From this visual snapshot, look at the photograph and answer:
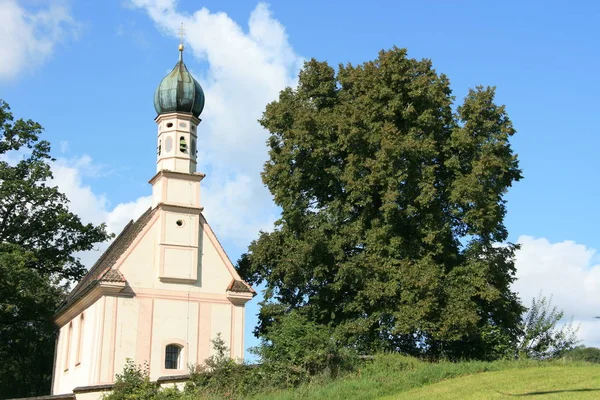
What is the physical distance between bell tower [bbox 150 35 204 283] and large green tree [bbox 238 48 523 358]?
10.7 feet

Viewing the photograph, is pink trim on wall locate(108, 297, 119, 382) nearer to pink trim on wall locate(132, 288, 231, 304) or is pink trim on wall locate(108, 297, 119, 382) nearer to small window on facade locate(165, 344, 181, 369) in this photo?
pink trim on wall locate(132, 288, 231, 304)

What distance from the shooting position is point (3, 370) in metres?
53.2

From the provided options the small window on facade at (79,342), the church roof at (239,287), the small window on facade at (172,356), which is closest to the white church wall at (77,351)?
the small window on facade at (79,342)

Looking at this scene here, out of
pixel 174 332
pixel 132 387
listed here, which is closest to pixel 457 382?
pixel 132 387

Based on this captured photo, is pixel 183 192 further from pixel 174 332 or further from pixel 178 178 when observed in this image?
pixel 174 332

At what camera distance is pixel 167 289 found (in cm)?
3359

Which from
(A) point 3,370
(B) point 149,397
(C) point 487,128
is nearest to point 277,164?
(C) point 487,128

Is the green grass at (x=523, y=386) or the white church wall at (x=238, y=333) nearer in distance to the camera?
the green grass at (x=523, y=386)

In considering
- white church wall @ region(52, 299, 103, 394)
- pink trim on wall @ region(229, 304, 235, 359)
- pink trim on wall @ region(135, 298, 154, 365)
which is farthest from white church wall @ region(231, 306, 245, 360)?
white church wall @ region(52, 299, 103, 394)

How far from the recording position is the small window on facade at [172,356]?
32.8 metres

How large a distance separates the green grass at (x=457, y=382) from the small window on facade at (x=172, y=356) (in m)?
9.85

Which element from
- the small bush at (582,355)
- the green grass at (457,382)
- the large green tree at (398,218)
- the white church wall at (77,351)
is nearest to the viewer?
the green grass at (457,382)

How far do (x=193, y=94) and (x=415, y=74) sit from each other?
10.8m

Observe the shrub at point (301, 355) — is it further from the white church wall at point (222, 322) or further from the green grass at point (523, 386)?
the white church wall at point (222, 322)
